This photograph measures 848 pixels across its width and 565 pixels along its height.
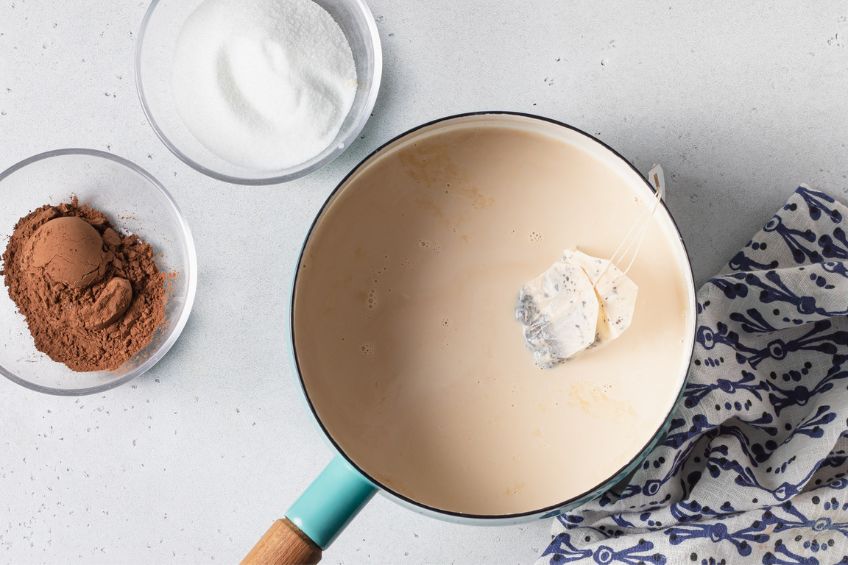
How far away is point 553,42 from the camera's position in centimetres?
85

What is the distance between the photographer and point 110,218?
88cm

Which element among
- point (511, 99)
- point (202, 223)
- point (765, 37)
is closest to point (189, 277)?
point (202, 223)

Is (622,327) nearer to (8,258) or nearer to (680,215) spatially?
(680,215)

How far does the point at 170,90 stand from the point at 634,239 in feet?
1.79

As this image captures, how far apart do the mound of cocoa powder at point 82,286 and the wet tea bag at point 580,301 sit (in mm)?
425

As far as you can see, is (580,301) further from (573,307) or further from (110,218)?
(110,218)

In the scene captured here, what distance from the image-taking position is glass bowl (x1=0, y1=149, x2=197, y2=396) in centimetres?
85

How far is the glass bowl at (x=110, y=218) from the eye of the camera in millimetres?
847

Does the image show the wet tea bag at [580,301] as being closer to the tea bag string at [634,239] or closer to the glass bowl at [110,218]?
the tea bag string at [634,239]

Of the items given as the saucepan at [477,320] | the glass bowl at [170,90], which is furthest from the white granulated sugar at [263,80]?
the saucepan at [477,320]

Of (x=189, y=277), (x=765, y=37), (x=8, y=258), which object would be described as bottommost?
(x=8, y=258)

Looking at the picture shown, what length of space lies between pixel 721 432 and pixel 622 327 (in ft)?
0.65

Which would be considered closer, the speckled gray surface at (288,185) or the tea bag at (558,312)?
the tea bag at (558,312)

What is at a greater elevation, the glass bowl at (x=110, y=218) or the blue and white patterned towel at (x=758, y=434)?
the blue and white patterned towel at (x=758, y=434)
